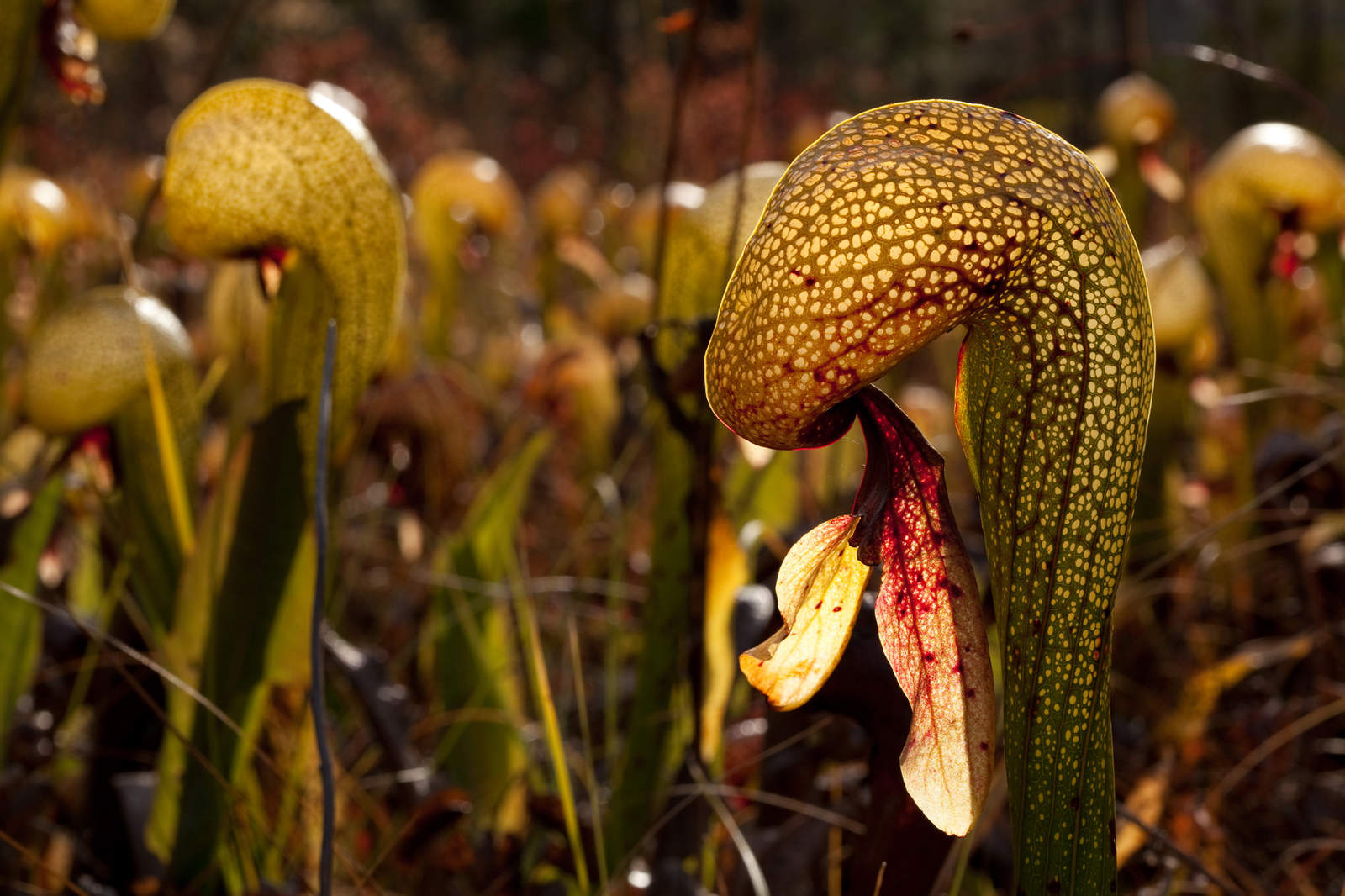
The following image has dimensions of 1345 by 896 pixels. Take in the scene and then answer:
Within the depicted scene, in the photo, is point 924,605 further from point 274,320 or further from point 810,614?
point 274,320

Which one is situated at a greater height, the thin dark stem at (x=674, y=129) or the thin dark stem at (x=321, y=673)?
the thin dark stem at (x=674, y=129)

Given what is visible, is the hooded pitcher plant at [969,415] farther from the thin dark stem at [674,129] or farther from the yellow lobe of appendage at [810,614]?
the thin dark stem at [674,129]

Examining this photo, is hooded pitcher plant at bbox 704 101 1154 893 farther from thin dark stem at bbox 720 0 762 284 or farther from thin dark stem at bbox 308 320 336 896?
thin dark stem at bbox 720 0 762 284

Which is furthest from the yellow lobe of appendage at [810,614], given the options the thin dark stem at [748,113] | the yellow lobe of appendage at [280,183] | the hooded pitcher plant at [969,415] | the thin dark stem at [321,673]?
the yellow lobe of appendage at [280,183]

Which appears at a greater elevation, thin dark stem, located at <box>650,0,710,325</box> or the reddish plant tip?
thin dark stem, located at <box>650,0,710,325</box>

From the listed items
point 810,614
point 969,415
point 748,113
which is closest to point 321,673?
point 810,614

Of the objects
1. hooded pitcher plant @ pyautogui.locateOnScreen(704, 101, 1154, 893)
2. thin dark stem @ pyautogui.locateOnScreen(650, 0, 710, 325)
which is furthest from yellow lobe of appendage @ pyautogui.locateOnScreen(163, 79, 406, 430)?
hooded pitcher plant @ pyautogui.locateOnScreen(704, 101, 1154, 893)

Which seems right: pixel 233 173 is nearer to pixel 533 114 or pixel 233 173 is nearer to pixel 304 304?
pixel 304 304

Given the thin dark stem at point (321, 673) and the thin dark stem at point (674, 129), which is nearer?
the thin dark stem at point (321, 673)
